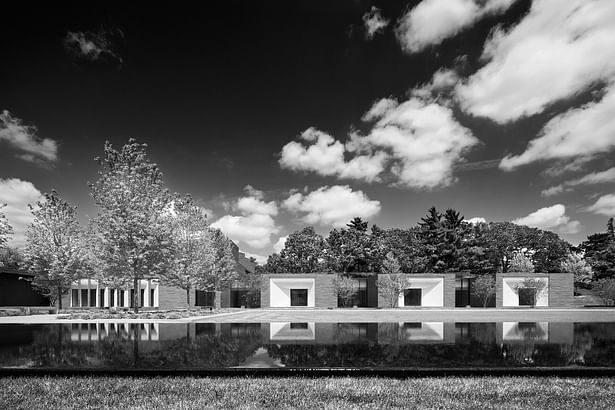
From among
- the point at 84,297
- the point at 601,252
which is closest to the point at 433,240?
the point at 601,252

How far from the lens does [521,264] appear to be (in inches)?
2953

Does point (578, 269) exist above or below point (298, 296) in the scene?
above

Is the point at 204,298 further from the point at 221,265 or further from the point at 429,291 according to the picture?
the point at 429,291

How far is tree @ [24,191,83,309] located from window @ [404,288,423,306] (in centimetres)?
3624

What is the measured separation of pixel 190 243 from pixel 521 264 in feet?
202

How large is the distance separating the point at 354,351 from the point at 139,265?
1968 centimetres

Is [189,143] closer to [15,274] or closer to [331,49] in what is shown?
[331,49]

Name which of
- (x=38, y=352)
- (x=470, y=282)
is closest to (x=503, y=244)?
(x=470, y=282)

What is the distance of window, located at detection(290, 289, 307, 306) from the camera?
51.8 metres

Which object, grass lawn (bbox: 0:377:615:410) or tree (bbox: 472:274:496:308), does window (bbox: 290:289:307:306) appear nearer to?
tree (bbox: 472:274:496:308)

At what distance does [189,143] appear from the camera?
89.3 feet

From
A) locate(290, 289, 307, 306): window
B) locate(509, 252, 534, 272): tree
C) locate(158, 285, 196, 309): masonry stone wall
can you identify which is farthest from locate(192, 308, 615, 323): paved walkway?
locate(509, 252, 534, 272): tree

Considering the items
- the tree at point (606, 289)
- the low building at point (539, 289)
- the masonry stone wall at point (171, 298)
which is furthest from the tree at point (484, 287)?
the masonry stone wall at point (171, 298)

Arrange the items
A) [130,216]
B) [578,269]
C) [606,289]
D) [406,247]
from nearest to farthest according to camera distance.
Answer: [130,216], [606,289], [578,269], [406,247]
